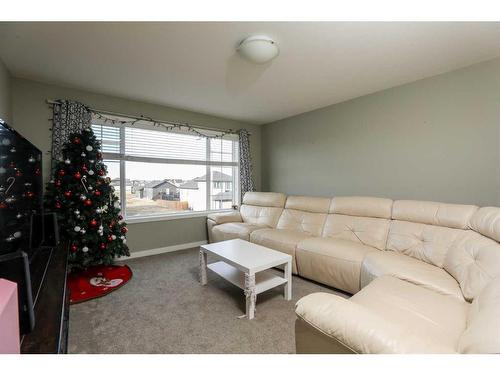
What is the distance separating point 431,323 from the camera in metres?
1.20

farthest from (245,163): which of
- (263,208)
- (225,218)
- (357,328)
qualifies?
(357,328)

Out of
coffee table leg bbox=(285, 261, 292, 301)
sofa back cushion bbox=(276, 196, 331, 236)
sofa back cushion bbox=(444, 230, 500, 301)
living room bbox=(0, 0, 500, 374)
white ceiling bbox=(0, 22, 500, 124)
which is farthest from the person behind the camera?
sofa back cushion bbox=(276, 196, 331, 236)

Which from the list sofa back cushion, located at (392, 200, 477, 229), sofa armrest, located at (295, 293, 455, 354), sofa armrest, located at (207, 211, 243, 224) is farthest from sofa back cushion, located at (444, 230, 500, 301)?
sofa armrest, located at (207, 211, 243, 224)

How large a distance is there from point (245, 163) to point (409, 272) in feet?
10.7

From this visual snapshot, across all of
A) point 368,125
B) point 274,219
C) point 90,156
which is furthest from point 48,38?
point 368,125

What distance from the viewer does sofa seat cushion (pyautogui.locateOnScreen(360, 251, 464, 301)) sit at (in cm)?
160

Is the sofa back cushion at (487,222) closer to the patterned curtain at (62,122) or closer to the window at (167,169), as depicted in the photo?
the window at (167,169)

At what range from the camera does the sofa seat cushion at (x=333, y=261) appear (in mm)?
2197

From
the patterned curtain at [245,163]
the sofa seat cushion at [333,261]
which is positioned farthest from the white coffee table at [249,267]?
the patterned curtain at [245,163]

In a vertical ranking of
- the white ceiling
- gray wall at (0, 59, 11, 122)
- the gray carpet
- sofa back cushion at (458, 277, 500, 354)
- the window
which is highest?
the white ceiling

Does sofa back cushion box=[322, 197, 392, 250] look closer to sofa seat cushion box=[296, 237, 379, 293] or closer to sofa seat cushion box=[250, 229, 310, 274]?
sofa seat cushion box=[296, 237, 379, 293]

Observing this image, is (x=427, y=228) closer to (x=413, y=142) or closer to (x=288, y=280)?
(x=413, y=142)

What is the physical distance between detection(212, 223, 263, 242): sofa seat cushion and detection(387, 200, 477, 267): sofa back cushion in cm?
174
